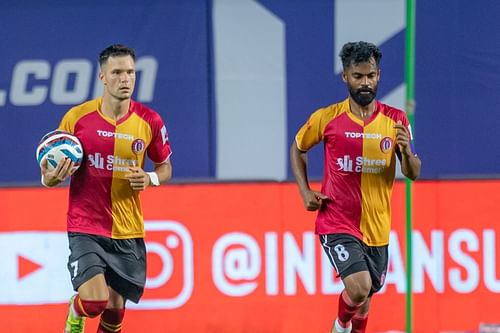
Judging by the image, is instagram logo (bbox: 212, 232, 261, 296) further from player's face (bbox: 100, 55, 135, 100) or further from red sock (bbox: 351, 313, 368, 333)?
player's face (bbox: 100, 55, 135, 100)

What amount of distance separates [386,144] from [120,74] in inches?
76.7

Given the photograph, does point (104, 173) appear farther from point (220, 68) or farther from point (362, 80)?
point (220, 68)

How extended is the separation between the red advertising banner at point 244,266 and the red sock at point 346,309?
1218mm

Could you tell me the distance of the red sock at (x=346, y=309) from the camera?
9.00m

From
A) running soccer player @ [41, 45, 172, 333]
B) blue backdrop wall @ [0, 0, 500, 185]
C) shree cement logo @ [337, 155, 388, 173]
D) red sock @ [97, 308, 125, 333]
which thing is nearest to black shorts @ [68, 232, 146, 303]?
running soccer player @ [41, 45, 172, 333]

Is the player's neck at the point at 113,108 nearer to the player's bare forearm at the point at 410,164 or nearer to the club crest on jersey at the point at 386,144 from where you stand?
the club crest on jersey at the point at 386,144

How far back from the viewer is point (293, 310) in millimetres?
10336

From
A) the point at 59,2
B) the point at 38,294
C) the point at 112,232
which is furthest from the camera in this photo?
the point at 59,2

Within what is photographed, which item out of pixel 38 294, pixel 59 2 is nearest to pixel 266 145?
pixel 59 2

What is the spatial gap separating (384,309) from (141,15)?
4.04 meters

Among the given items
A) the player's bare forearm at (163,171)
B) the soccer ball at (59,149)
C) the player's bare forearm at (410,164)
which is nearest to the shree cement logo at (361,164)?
the player's bare forearm at (410,164)

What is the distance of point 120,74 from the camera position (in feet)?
29.0

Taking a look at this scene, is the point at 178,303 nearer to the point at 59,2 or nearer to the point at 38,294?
the point at 38,294

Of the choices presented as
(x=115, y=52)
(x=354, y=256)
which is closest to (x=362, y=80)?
(x=354, y=256)
